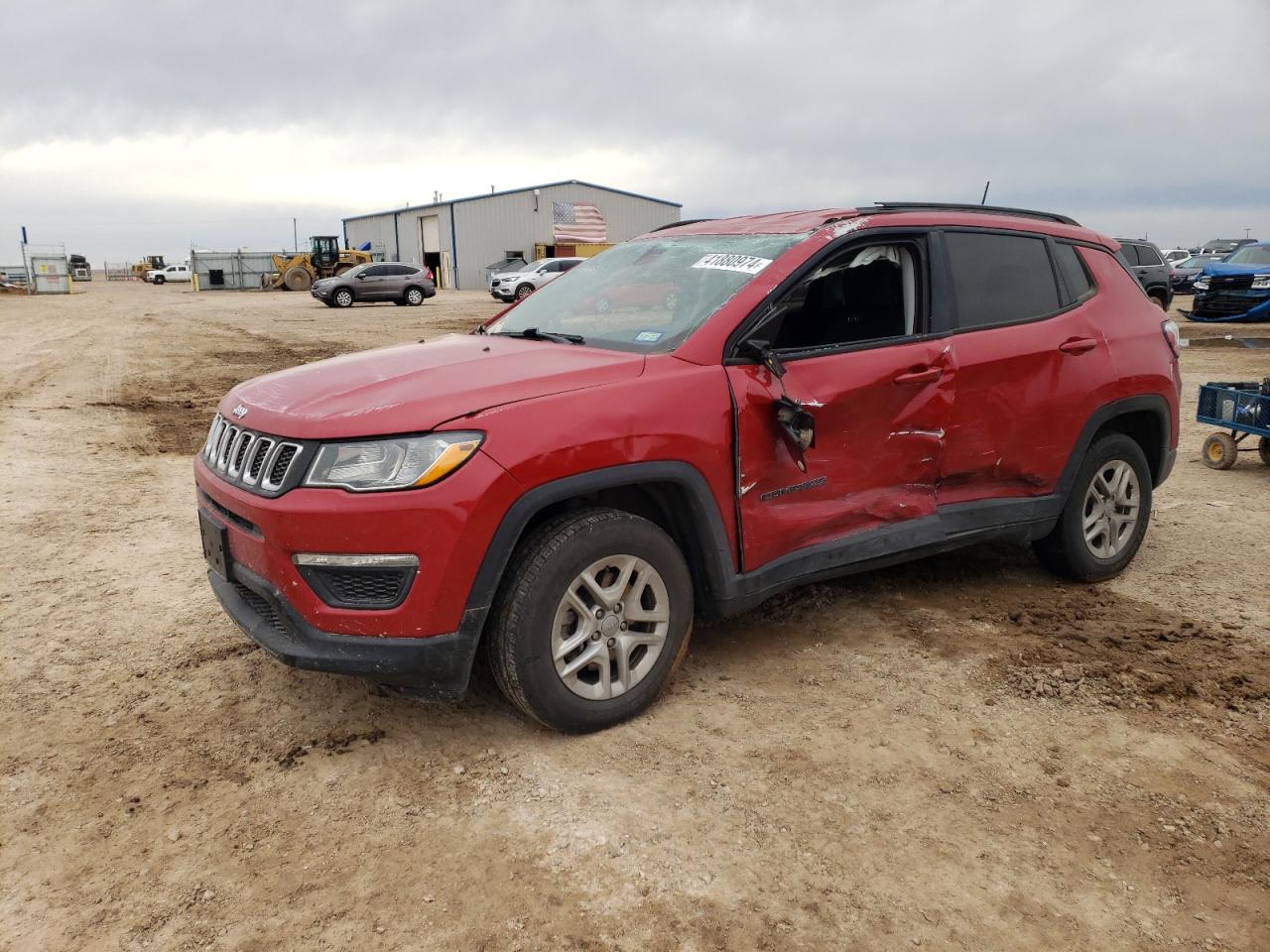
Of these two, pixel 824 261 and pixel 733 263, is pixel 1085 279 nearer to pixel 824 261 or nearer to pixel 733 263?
pixel 824 261

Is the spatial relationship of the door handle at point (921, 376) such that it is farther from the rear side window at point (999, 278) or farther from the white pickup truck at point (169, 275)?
the white pickup truck at point (169, 275)

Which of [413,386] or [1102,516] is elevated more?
[413,386]

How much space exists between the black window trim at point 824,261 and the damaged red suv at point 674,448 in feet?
0.04

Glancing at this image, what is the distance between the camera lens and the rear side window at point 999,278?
13.6 ft

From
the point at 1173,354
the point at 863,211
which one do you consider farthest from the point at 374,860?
the point at 1173,354

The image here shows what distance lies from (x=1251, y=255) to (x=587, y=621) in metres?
21.6

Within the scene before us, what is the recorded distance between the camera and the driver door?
3467 mm

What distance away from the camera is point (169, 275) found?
211 ft

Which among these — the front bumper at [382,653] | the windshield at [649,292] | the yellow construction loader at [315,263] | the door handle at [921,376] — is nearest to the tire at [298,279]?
the yellow construction loader at [315,263]

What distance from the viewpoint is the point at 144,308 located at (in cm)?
2972

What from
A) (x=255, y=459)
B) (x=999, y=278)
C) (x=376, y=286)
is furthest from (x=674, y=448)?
(x=376, y=286)

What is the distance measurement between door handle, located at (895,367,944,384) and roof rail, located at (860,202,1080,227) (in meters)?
0.71

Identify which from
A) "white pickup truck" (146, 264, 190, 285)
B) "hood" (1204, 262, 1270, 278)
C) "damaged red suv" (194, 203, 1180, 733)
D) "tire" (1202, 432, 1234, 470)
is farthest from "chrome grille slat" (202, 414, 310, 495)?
"white pickup truck" (146, 264, 190, 285)

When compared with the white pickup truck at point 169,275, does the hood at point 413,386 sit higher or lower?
lower
